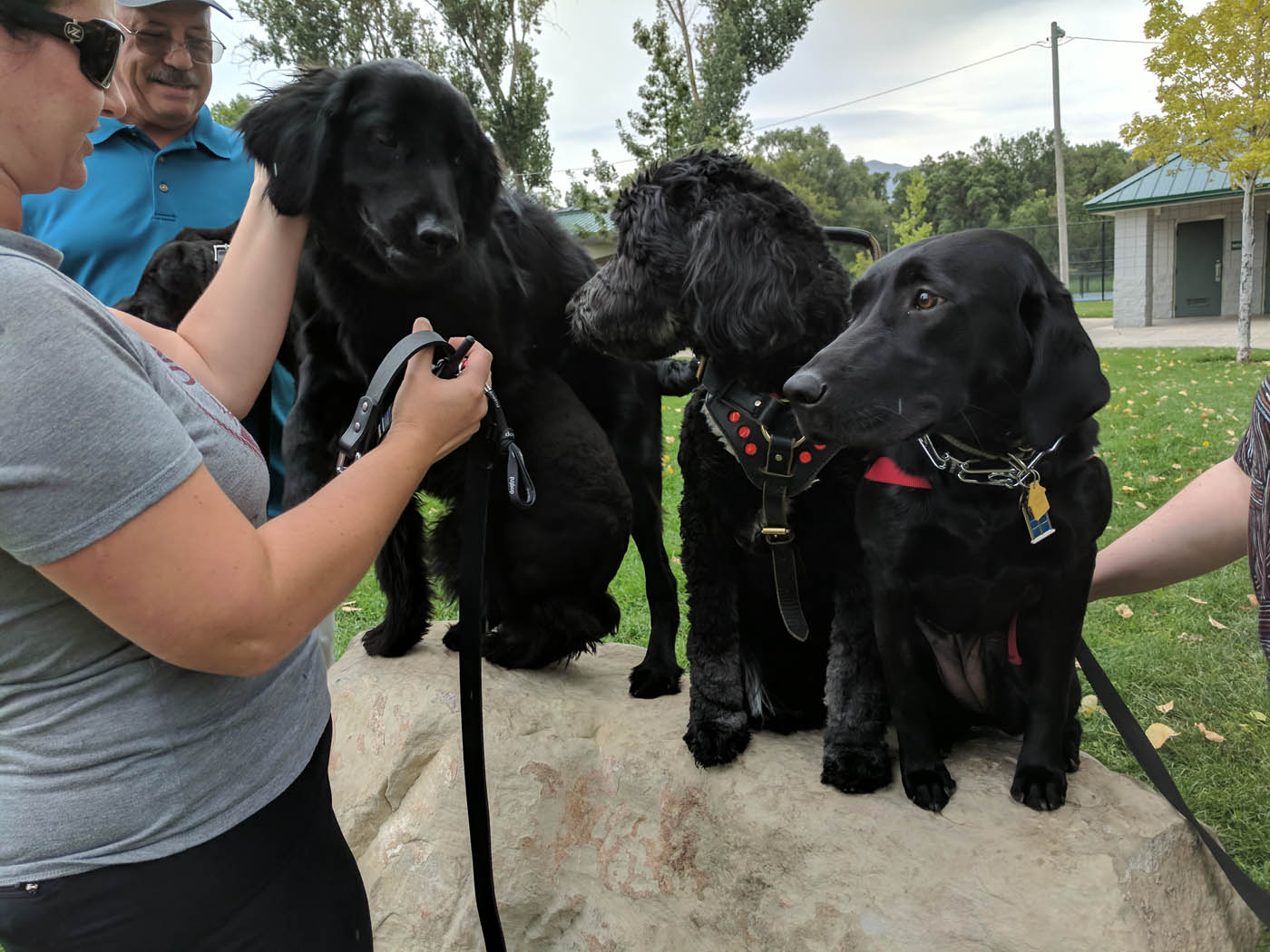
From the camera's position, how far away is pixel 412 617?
280cm

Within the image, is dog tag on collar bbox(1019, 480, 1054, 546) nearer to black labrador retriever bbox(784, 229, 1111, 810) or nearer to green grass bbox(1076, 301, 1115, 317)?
black labrador retriever bbox(784, 229, 1111, 810)

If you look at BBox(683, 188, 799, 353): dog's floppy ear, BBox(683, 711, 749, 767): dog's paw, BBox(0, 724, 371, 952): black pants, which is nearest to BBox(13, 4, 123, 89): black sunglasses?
BBox(0, 724, 371, 952): black pants

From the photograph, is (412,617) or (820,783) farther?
(412,617)

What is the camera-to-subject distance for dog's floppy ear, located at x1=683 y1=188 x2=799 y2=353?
2.08 meters

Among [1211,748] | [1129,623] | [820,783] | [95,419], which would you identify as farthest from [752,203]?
[1129,623]

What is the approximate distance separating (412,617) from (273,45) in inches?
816

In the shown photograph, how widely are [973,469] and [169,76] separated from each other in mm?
2495

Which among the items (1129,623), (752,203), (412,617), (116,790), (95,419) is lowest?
(1129,623)

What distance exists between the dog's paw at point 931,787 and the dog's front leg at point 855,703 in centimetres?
9

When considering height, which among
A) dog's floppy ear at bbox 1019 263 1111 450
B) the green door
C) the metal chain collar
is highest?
dog's floppy ear at bbox 1019 263 1111 450

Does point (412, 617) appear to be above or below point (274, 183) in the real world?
below

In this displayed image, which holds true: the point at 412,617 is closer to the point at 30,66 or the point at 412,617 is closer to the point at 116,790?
the point at 116,790

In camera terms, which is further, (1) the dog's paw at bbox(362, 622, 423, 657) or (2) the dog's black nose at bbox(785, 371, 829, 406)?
(1) the dog's paw at bbox(362, 622, 423, 657)

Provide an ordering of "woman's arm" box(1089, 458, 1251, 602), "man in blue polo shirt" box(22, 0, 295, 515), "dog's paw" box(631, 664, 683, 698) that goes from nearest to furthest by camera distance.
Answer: "woman's arm" box(1089, 458, 1251, 602) < "man in blue polo shirt" box(22, 0, 295, 515) < "dog's paw" box(631, 664, 683, 698)
